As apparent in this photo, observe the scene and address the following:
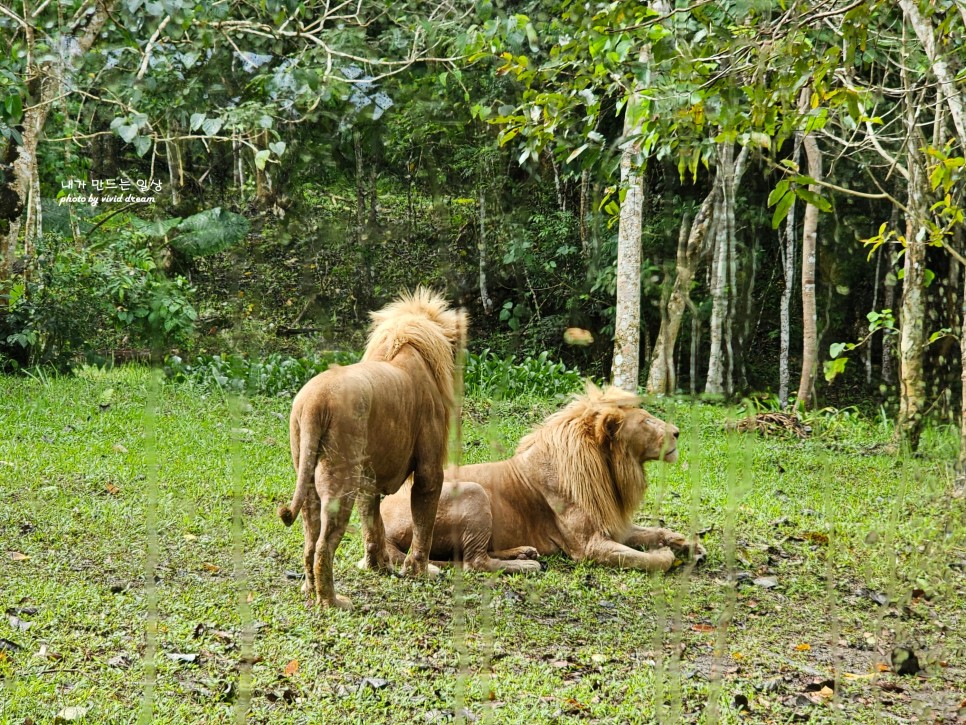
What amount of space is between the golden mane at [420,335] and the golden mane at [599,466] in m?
0.95

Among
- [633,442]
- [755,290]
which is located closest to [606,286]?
[755,290]

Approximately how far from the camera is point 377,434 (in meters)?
3.73

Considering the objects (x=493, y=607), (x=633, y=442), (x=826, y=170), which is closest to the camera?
(x=493, y=607)

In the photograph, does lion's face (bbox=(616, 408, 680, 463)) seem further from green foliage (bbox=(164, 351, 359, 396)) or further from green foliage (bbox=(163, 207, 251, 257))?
green foliage (bbox=(163, 207, 251, 257))

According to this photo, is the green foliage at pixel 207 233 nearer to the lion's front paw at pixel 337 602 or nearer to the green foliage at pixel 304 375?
the green foliage at pixel 304 375

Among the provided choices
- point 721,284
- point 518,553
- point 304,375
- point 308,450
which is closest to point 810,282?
point 721,284

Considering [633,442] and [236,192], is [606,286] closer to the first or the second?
[236,192]

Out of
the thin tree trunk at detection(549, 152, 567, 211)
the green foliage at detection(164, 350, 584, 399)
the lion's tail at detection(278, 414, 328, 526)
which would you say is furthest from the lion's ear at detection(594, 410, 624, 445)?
the thin tree trunk at detection(549, 152, 567, 211)

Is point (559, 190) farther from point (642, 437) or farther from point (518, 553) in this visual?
point (518, 553)

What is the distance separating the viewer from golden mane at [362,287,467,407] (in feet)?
13.5

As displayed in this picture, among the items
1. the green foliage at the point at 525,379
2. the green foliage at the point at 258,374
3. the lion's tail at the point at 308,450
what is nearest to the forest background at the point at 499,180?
the green foliage at the point at 258,374

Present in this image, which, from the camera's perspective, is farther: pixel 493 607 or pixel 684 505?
pixel 684 505

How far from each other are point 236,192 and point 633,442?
6.97 meters

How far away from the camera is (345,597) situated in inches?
149
